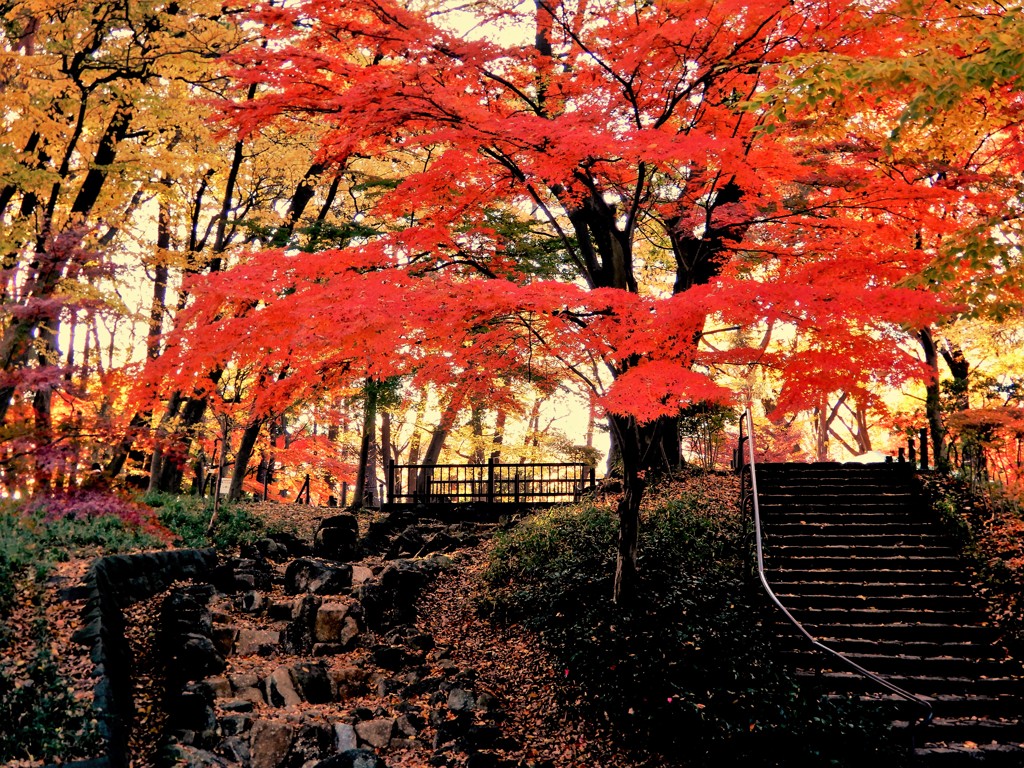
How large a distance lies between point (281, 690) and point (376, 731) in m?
1.26

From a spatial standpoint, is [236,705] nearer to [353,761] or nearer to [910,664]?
[353,761]

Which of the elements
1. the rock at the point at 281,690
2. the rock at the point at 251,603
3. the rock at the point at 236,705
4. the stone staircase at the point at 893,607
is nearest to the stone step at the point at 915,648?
the stone staircase at the point at 893,607

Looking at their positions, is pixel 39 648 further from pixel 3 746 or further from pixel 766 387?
pixel 766 387

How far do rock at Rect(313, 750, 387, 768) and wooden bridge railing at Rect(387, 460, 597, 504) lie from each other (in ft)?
38.4

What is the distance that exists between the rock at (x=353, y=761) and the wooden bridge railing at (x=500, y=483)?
11700mm

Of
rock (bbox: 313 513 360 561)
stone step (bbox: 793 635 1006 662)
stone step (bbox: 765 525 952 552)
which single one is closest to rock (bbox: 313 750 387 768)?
stone step (bbox: 793 635 1006 662)

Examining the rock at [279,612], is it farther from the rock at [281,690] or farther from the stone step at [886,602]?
the stone step at [886,602]

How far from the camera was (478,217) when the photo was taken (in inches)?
406

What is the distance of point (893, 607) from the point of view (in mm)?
8391

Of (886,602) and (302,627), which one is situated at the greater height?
(886,602)

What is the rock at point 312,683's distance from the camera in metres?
7.42

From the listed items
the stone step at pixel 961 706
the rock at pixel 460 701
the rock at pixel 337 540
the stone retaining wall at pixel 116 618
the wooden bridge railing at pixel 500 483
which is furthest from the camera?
the wooden bridge railing at pixel 500 483

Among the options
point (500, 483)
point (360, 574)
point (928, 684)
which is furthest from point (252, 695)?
point (500, 483)

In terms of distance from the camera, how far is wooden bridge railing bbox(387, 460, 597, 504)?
18.4 m
